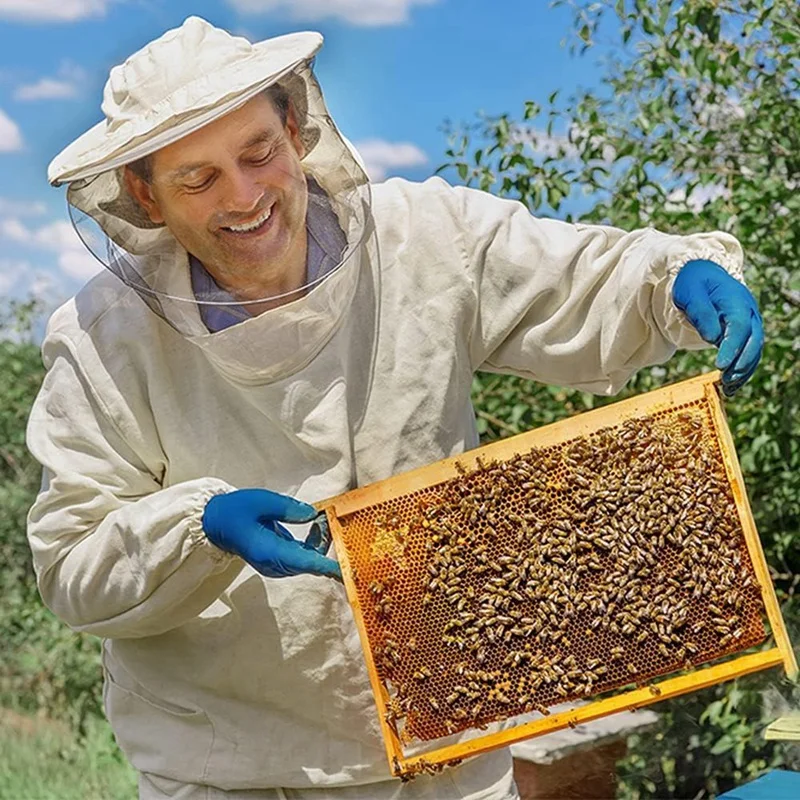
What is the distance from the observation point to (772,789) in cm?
259

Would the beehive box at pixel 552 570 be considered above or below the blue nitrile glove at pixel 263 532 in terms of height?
below

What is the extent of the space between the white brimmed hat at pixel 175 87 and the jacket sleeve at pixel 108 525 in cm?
49

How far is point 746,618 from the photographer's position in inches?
98.0

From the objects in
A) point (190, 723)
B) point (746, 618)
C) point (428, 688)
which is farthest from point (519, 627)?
point (190, 723)

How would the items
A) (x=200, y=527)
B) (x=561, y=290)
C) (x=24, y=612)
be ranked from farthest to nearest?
(x=24, y=612)
(x=561, y=290)
(x=200, y=527)

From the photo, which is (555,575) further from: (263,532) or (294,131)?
(294,131)

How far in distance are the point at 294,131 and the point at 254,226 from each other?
0.25m

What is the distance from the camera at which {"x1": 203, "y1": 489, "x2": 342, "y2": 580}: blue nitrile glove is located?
247cm

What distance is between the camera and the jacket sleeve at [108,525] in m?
2.60

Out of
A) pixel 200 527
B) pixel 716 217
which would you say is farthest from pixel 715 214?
pixel 200 527

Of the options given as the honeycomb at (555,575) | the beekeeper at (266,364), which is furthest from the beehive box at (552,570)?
the beekeeper at (266,364)

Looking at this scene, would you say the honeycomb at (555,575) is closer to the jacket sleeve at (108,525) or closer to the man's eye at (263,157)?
the jacket sleeve at (108,525)

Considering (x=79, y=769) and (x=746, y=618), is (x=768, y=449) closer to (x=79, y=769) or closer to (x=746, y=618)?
(x=746, y=618)

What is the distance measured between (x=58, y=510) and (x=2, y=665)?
540cm
